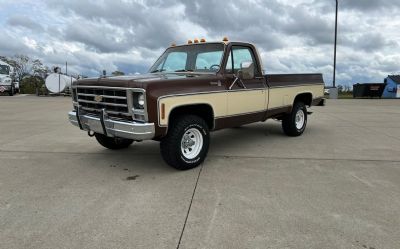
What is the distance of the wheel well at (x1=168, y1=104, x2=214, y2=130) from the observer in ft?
18.0

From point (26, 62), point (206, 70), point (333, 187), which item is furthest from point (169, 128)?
point (26, 62)

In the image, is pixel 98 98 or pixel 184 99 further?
pixel 98 98

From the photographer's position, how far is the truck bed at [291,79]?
740 centimetres

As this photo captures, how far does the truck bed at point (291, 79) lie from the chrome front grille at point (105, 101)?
3149 millimetres

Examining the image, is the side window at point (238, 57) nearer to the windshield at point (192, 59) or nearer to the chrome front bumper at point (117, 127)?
the windshield at point (192, 59)

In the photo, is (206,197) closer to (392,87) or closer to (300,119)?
(300,119)

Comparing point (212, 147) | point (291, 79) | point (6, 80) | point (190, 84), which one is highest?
point (6, 80)

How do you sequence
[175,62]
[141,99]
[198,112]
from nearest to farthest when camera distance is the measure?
[141,99], [198,112], [175,62]

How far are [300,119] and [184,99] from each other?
4.41 metres

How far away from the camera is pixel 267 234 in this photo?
347 cm

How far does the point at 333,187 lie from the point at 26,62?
181ft

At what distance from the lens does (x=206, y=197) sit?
445cm

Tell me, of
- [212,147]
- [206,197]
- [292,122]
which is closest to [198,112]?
[212,147]

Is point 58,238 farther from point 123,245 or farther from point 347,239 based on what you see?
point 347,239
